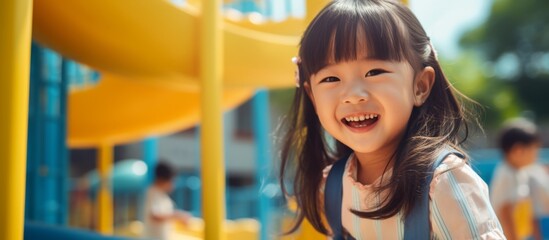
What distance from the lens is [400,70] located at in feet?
4.23

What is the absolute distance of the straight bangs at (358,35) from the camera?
1.28 metres

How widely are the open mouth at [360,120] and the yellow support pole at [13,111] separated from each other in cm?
77

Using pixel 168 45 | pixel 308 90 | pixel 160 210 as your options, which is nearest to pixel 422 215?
pixel 308 90

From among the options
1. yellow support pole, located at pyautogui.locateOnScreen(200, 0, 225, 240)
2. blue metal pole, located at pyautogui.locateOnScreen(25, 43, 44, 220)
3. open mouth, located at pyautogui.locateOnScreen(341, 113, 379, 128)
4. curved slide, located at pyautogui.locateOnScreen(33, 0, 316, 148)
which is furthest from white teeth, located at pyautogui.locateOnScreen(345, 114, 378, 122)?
blue metal pole, located at pyautogui.locateOnScreen(25, 43, 44, 220)

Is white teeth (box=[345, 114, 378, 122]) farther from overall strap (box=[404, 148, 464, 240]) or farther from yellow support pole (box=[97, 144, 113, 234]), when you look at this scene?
yellow support pole (box=[97, 144, 113, 234])

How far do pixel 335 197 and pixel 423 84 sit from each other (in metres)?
0.36

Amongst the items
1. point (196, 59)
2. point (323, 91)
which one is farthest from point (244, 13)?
point (323, 91)

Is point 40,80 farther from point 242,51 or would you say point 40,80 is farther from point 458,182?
point 458,182

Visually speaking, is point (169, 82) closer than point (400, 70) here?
No

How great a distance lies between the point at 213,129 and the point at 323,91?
89 cm

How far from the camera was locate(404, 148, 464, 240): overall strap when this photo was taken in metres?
1.25

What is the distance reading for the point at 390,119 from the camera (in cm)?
130

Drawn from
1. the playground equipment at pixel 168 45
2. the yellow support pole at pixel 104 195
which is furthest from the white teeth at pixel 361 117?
the yellow support pole at pixel 104 195

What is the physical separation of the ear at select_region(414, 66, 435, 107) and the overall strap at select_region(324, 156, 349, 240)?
28 centimetres
